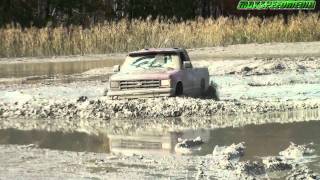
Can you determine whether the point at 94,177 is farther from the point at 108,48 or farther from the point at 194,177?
the point at 108,48

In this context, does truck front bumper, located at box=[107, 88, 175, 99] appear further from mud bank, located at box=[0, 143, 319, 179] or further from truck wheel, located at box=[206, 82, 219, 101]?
mud bank, located at box=[0, 143, 319, 179]

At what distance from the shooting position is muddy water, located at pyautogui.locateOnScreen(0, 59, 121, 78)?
30086 mm

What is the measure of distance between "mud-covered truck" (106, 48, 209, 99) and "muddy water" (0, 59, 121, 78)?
36.0 ft

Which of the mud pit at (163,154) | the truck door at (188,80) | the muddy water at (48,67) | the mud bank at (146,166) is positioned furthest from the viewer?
the muddy water at (48,67)

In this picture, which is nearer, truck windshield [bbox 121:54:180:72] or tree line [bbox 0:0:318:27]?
truck windshield [bbox 121:54:180:72]

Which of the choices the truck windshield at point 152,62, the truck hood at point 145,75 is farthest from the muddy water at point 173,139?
the truck windshield at point 152,62

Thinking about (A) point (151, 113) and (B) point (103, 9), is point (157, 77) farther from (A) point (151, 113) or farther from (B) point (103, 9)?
(B) point (103, 9)

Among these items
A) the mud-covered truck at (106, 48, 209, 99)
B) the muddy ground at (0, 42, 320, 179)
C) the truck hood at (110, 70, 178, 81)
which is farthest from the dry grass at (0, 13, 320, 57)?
the truck hood at (110, 70, 178, 81)

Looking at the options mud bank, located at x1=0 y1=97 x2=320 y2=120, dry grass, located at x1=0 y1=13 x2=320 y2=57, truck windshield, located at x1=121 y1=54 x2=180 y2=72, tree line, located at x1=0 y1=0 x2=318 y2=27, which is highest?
tree line, located at x1=0 y1=0 x2=318 y2=27

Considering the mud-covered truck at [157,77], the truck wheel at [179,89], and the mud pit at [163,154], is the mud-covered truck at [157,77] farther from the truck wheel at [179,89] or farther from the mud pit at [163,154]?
the mud pit at [163,154]

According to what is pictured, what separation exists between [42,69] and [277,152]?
22312 millimetres

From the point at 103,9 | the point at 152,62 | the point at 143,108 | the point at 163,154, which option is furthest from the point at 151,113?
the point at 103,9

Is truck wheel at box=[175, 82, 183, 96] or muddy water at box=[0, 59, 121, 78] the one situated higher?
muddy water at box=[0, 59, 121, 78]

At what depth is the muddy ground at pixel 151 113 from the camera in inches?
389
